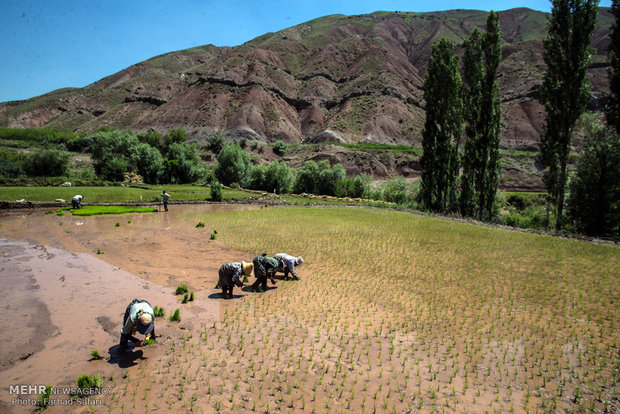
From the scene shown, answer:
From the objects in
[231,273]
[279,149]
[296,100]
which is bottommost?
[231,273]

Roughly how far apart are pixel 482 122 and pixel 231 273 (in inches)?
1236

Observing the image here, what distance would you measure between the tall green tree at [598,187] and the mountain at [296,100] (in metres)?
83.5

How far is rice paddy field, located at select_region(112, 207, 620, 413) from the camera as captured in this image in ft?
20.7

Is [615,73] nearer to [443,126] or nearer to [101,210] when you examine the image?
[443,126]

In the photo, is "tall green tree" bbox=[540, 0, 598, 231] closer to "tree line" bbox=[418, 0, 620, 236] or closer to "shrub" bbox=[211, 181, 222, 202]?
"tree line" bbox=[418, 0, 620, 236]

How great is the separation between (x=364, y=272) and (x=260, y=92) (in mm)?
123368

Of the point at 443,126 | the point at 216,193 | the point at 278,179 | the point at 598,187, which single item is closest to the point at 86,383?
the point at 598,187

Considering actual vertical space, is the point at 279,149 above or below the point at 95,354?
above

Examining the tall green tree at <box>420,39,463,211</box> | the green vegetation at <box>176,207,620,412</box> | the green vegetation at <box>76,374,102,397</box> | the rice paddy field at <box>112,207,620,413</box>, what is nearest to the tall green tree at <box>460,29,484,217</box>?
the tall green tree at <box>420,39,463,211</box>

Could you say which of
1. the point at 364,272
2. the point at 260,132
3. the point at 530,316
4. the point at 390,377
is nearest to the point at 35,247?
the point at 364,272

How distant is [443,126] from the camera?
3609 cm

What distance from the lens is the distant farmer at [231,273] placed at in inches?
432

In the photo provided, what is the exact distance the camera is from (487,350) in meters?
8.15

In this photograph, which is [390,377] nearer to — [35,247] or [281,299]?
[281,299]
